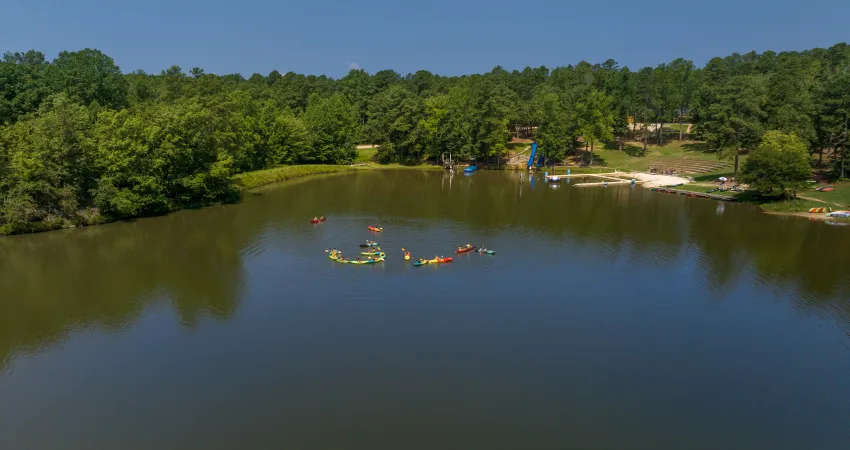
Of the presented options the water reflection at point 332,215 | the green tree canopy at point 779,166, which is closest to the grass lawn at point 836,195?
the green tree canopy at point 779,166

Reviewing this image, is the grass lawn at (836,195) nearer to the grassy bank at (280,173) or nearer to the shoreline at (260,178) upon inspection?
the shoreline at (260,178)

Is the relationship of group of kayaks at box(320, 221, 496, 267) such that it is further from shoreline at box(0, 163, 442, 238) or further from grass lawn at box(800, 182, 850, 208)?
grass lawn at box(800, 182, 850, 208)

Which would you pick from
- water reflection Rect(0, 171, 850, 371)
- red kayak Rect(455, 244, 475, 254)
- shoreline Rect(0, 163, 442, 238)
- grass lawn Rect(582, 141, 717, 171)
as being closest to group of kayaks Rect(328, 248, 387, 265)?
red kayak Rect(455, 244, 475, 254)

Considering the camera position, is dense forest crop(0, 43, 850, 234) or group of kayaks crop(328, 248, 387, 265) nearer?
group of kayaks crop(328, 248, 387, 265)

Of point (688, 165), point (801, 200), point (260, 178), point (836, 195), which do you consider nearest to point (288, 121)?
point (260, 178)

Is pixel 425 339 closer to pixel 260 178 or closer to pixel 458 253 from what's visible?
pixel 458 253

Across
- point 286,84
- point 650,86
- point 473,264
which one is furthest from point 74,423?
point 286,84

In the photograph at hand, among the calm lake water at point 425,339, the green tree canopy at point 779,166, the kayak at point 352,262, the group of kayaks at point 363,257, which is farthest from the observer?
the green tree canopy at point 779,166
